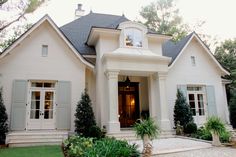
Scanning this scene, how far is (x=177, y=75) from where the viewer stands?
13.8 meters

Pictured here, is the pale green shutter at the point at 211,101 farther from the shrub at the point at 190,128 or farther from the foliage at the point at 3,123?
the foliage at the point at 3,123

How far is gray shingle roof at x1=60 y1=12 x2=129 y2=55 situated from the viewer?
44.0 ft

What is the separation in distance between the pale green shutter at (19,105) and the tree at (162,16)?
772 inches

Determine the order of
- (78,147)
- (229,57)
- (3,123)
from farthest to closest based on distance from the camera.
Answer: (229,57) < (3,123) < (78,147)

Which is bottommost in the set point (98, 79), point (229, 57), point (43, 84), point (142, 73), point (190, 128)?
A: point (190, 128)

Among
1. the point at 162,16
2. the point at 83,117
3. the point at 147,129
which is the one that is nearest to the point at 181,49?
the point at 83,117

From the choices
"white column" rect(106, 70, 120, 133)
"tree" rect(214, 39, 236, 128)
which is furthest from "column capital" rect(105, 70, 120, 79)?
"tree" rect(214, 39, 236, 128)

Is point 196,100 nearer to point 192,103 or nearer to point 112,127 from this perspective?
point 192,103

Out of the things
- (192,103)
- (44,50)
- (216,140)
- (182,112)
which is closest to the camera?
(216,140)

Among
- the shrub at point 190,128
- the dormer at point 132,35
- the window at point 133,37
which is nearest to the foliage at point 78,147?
the shrub at point 190,128

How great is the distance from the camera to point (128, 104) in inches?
540

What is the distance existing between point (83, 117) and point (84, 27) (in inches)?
290

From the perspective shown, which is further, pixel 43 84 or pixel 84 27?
pixel 84 27

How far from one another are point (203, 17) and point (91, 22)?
56.6 ft
